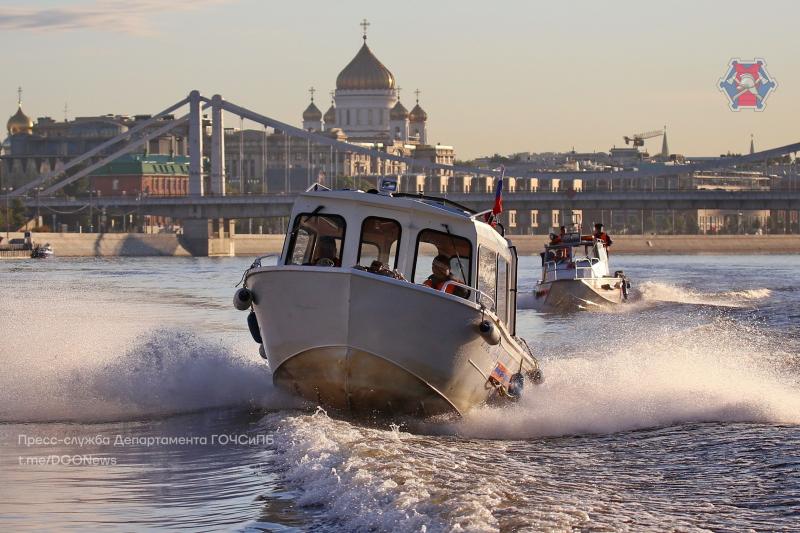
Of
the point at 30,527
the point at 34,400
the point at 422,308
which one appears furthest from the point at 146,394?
the point at 30,527

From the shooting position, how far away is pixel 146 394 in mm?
20188

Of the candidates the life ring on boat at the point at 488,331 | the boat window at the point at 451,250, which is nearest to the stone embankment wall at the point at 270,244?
the boat window at the point at 451,250

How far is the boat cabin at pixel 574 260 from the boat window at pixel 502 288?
99.2 ft

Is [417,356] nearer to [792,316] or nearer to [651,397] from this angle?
[651,397]

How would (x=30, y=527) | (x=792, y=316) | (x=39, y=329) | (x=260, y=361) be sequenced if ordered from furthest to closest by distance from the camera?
(x=792, y=316)
(x=39, y=329)
(x=260, y=361)
(x=30, y=527)

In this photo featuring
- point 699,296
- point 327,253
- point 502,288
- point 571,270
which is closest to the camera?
point 327,253

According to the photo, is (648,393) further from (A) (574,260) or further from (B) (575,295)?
(A) (574,260)

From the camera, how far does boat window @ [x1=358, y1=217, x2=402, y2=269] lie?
17.7 m

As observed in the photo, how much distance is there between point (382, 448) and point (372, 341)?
77.0 inches

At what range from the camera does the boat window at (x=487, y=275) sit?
1794 cm

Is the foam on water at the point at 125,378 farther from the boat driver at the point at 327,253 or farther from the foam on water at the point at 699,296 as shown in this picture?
the foam on water at the point at 699,296

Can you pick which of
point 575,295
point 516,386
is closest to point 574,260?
point 575,295

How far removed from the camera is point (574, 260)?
168 ft

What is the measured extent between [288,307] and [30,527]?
5814 millimetres
